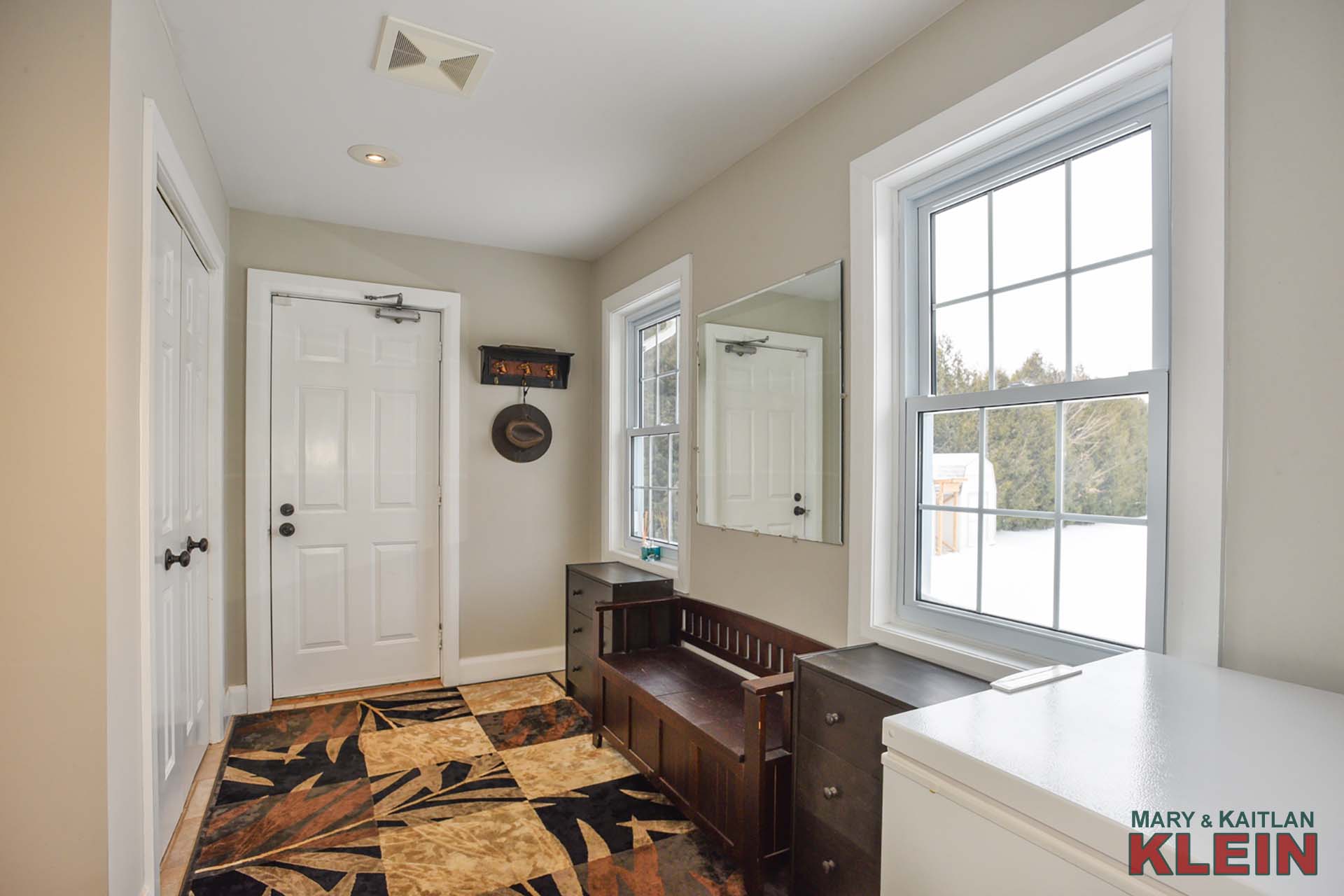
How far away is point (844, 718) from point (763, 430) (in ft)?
4.13

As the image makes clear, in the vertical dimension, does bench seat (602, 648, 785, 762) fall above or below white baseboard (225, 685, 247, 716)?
above

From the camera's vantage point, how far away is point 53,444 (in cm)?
146

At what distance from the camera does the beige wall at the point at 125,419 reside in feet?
5.01

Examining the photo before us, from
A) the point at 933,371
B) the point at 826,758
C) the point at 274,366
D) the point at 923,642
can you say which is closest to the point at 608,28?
the point at 933,371

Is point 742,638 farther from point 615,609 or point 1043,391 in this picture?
point 1043,391

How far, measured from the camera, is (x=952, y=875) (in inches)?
34.3

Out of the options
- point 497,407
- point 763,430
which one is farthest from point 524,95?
point 497,407

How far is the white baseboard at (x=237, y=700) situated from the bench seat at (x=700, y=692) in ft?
6.45

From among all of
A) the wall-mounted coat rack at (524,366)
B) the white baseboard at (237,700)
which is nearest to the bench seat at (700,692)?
the wall-mounted coat rack at (524,366)

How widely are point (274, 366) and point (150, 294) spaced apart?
1876 millimetres

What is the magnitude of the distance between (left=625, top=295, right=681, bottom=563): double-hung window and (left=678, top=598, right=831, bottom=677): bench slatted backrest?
1.60 ft

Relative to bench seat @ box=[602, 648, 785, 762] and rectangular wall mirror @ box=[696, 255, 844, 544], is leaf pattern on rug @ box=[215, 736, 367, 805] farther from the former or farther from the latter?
rectangular wall mirror @ box=[696, 255, 844, 544]

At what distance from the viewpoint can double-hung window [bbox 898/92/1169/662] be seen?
1.49m

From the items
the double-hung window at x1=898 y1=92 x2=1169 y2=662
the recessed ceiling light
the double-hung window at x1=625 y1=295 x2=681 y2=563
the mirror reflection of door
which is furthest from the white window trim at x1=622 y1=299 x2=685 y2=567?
the double-hung window at x1=898 y1=92 x2=1169 y2=662
